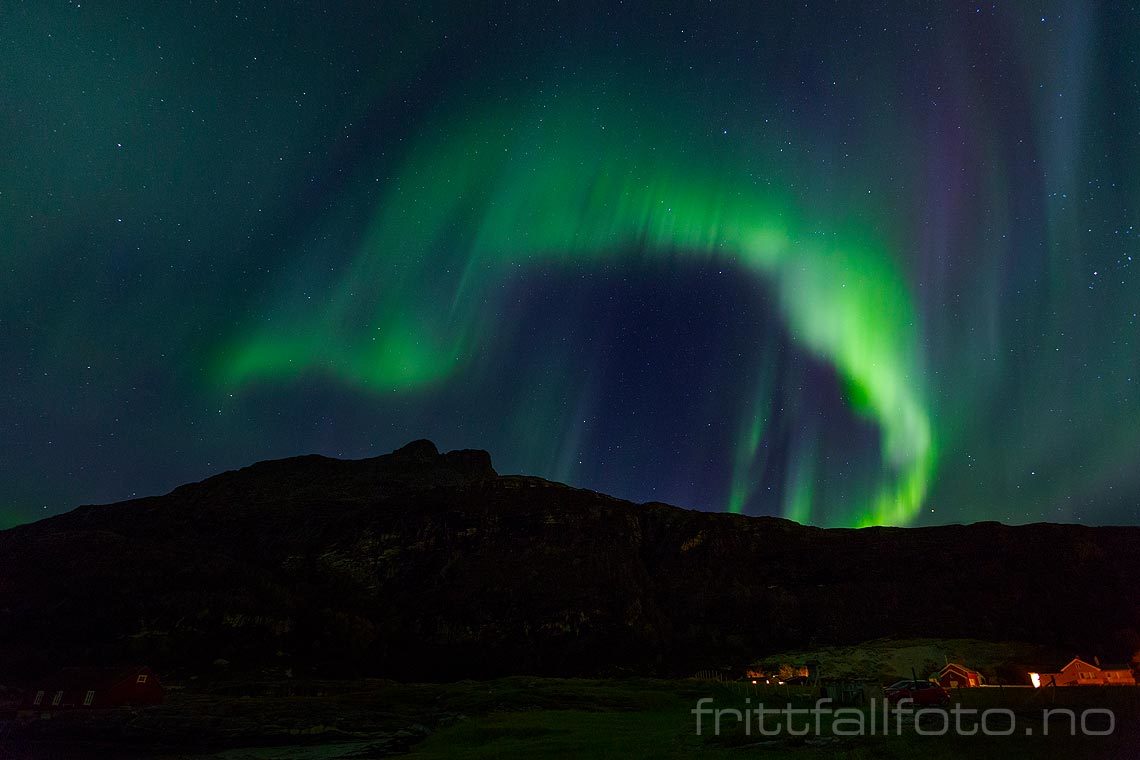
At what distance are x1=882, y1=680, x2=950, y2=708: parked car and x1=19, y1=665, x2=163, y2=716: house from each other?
94.7 meters

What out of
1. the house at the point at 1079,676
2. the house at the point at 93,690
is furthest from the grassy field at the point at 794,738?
the house at the point at 93,690

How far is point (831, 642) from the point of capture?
16412 cm

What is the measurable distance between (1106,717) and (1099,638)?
163 meters

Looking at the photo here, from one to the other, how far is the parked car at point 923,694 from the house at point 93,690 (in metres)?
94.7

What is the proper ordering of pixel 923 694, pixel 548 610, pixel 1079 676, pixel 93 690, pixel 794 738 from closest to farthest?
1. pixel 794 738
2. pixel 923 694
3. pixel 1079 676
4. pixel 93 690
5. pixel 548 610

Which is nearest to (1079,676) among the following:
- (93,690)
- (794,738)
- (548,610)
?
(794,738)

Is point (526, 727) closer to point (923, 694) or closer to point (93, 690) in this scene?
point (923, 694)

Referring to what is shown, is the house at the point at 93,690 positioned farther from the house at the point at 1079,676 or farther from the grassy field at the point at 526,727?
the house at the point at 1079,676

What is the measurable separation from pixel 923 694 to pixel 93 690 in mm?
100802

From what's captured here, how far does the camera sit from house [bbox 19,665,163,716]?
9488 cm

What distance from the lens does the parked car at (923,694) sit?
40.3 metres

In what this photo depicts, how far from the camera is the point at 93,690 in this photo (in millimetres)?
96438

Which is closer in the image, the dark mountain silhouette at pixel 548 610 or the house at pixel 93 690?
the house at pixel 93 690

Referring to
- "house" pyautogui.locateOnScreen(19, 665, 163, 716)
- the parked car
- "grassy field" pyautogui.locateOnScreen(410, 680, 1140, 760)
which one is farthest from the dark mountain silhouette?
the parked car
